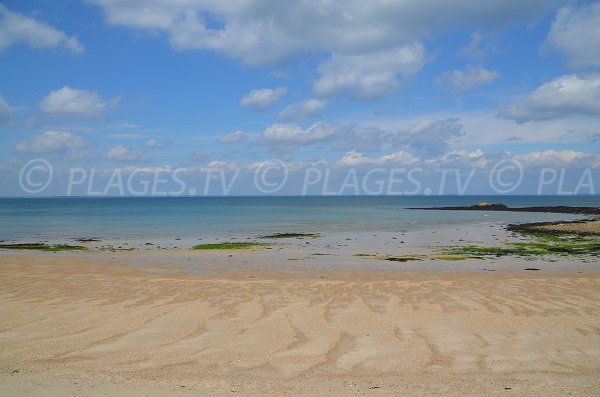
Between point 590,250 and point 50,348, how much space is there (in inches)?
1064

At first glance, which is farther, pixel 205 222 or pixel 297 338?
pixel 205 222

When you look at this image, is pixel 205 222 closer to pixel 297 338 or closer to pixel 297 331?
pixel 297 331

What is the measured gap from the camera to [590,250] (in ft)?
84.5

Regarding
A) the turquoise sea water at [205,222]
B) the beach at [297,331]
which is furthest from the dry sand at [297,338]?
the turquoise sea water at [205,222]

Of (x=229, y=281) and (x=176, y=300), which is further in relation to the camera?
(x=229, y=281)

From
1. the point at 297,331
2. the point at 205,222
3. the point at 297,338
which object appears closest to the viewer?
the point at 297,338

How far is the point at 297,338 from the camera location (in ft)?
26.1

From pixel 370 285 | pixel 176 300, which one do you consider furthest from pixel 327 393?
pixel 370 285

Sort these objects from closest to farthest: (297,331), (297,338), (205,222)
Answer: (297,338) < (297,331) < (205,222)

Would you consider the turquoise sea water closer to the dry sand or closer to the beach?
the beach

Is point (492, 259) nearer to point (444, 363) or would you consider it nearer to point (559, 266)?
point (559, 266)

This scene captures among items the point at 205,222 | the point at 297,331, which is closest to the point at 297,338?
the point at 297,331

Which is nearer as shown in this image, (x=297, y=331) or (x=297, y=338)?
(x=297, y=338)

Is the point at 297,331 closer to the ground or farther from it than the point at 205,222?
farther from it
